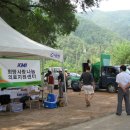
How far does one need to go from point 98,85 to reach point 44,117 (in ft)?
46.6

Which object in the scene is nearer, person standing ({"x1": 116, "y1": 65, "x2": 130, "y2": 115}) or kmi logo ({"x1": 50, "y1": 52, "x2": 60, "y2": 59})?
A: person standing ({"x1": 116, "y1": 65, "x2": 130, "y2": 115})

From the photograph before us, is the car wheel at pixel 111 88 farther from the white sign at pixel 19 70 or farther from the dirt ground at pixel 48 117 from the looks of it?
the white sign at pixel 19 70

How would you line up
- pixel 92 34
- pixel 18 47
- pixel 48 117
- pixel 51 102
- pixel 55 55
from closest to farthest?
pixel 48 117 < pixel 18 47 < pixel 55 55 < pixel 51 102 < pixel 92 34

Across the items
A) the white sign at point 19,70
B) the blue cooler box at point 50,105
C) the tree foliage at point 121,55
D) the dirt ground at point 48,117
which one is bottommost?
the dirt ground at point 48,117

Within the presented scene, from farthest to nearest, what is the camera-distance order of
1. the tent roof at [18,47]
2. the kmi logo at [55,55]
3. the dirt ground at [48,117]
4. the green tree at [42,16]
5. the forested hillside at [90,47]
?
the forested hillside at [90,47] < the green tree at [42,16] < the kmi logo at [55,55] < the tent roof at [18,47] < the dirt ground at [48,117]

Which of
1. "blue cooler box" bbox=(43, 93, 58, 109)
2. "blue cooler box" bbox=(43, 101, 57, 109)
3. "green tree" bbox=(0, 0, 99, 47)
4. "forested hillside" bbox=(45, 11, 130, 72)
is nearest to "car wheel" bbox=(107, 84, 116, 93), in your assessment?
"green tree" bbox=(0, 0, 99, 47)

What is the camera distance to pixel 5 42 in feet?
46.3

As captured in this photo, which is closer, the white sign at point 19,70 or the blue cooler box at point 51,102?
the white sign at point 19,70

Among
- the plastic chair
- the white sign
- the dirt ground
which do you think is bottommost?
the dirt ground

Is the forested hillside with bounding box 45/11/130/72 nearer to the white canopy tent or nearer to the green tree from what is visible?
the green tree

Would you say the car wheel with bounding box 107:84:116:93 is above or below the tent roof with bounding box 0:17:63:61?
below

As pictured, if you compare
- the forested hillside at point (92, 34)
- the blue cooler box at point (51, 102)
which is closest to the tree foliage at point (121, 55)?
the forested hillside at point (92, 34)

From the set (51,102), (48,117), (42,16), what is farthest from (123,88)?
(42,16)

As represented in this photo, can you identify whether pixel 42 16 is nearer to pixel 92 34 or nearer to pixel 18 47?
pixel 18 47
